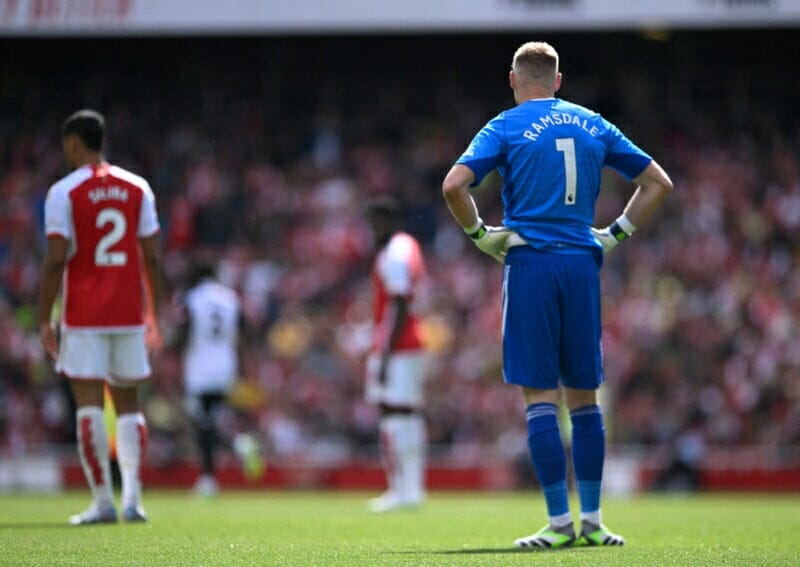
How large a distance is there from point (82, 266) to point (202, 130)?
52.8 ft

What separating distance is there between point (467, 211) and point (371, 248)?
1554 cm

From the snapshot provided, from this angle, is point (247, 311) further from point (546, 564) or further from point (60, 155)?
point (546, 564)

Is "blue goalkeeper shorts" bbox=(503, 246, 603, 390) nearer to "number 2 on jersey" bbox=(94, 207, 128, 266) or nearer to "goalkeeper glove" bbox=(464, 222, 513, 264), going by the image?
"goalkeeper glove" bbox=(464, 222, 513, 264)

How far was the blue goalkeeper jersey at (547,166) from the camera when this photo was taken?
7207mm

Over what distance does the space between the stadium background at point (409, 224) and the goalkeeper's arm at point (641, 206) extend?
11.4 metres

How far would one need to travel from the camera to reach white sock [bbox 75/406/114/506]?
880cm

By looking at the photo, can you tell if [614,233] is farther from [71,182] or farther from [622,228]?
[71,182]

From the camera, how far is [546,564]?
5984 millimetres

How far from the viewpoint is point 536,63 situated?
7.31m

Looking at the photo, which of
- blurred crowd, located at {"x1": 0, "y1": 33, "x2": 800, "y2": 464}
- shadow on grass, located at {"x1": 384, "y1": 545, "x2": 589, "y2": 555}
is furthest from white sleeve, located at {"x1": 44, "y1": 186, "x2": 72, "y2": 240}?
blurred crowd, located at {"x1": 0, "y1": 33, "x2": 800, "y2": 464}

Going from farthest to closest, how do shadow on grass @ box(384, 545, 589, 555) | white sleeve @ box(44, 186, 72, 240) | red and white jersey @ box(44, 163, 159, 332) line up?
red and white jersey @ box(44, 163, 159, 332) → white sleeve @ box(44, 186, 72, 240) → shadow on grass @ box(384, 545, 589, 555)

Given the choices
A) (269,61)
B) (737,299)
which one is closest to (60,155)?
(269,61)

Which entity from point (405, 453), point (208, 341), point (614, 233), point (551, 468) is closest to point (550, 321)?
point (614, 233)

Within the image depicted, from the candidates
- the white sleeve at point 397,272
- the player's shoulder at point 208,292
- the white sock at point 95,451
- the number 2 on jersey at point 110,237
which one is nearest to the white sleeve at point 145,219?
the number 2 on jersey at point 110,237
